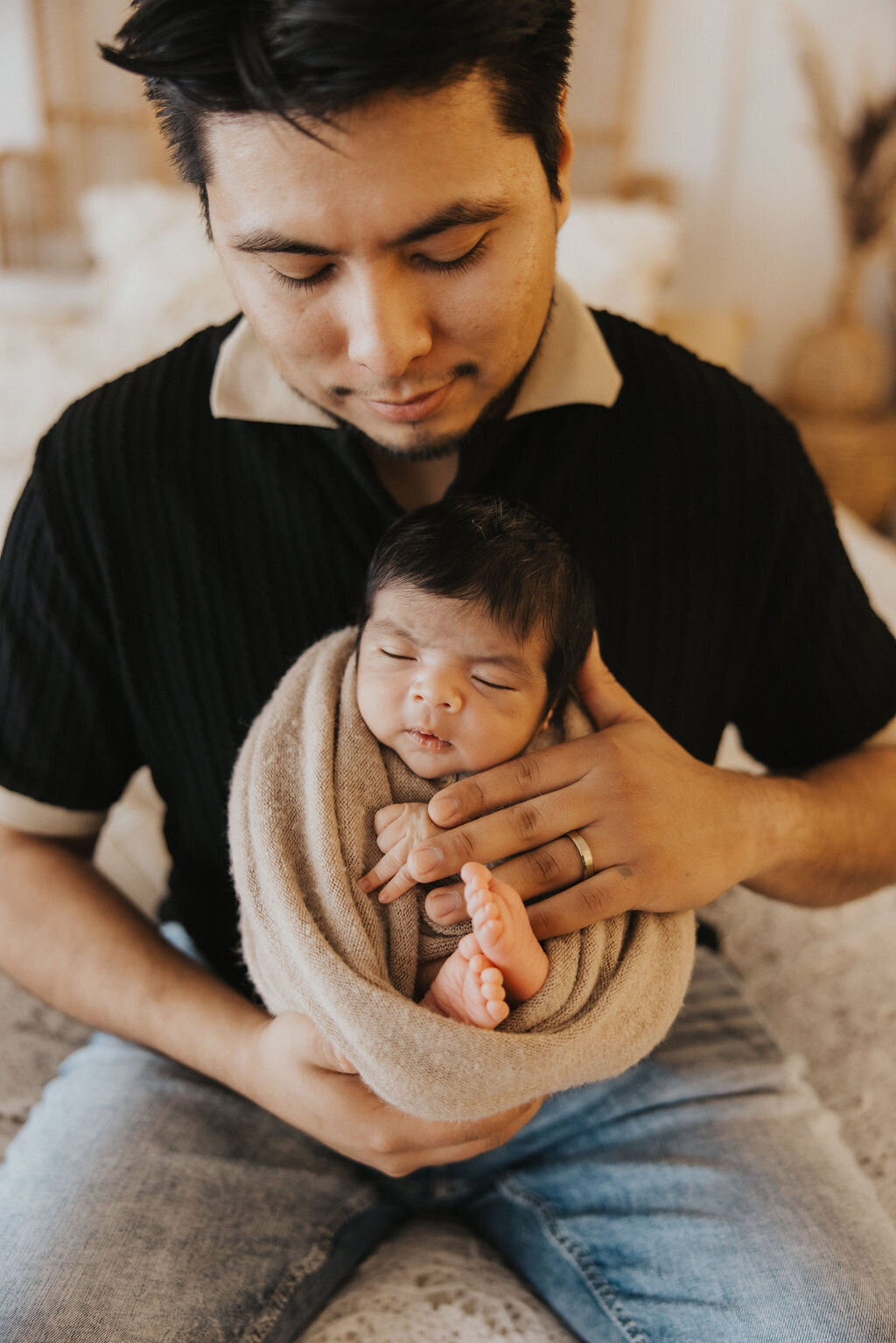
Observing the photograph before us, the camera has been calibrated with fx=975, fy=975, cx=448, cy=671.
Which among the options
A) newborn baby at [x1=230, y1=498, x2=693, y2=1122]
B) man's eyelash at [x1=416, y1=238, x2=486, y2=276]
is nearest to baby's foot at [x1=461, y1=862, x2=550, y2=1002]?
newborn baby at [x1=230, y1=498, x2=693, y2=1122]

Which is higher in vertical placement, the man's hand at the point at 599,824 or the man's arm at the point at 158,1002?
the man's hand at the point at 599,824

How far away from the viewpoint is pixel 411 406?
790 millimetres

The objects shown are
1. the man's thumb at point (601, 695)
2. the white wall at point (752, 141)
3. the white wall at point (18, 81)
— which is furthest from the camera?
the white wall at point (752, 141)

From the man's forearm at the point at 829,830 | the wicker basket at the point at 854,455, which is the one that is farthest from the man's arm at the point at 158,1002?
the wicker basket at the point at 854,455

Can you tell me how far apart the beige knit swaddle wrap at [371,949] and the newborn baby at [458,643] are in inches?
0.9

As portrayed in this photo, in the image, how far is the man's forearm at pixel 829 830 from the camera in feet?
2.98

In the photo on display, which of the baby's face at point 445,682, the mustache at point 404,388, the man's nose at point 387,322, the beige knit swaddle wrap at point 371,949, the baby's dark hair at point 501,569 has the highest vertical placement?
the man's nose at point 387,322

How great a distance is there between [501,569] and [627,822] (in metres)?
0.22

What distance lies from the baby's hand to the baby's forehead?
0.42ft

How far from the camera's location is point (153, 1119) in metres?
0.87

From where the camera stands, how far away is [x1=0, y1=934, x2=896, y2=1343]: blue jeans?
A: 75 centimetres

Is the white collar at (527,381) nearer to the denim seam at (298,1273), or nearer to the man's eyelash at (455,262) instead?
the man's eyelash at (455,262)

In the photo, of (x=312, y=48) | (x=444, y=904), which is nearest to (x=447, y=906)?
(x=444, y=904)

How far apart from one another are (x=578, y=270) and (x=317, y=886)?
192 cm
